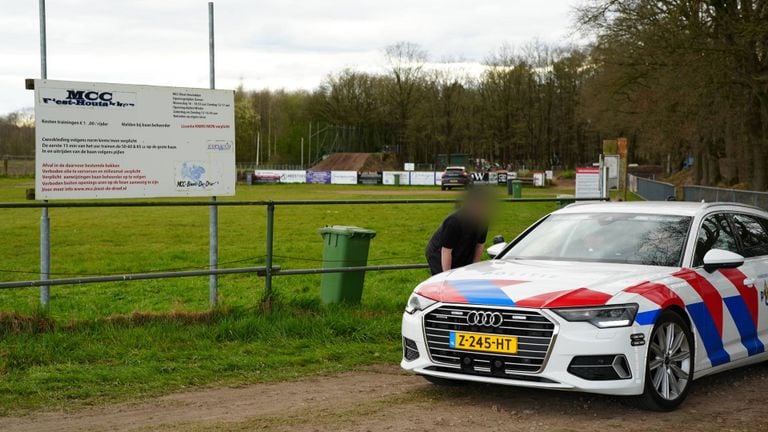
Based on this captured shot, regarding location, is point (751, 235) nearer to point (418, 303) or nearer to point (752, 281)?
point (752, 281)

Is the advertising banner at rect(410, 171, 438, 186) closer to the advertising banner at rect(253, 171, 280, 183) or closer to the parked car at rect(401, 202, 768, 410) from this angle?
the advertising banner at rect(253, 171, 280, 183)

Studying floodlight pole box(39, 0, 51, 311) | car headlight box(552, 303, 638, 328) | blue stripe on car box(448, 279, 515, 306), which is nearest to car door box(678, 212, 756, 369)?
car headlight box(552, 303, 638, 328)

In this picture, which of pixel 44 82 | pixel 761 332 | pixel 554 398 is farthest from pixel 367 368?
pixel 44 82

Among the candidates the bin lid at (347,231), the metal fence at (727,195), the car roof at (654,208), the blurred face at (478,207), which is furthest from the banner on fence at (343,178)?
the car roof at (654,208)

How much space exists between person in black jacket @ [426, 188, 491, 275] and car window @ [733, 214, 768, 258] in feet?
7.98

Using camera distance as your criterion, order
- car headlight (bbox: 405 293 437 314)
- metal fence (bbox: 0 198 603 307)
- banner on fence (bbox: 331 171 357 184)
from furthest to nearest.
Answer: banner on fence (bbox: 331 171 357 184) < metal fence (bbox: 0 198 603 307) < car headlight (bbox: 405 293 437 314)

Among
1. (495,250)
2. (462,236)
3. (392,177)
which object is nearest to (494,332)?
(495,250)

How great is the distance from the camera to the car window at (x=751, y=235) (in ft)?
26.6

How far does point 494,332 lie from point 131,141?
5.12m

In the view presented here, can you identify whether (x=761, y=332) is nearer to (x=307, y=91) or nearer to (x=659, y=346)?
(x=659, y=346)

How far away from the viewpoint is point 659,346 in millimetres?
6551

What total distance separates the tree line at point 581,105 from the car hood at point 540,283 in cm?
2452

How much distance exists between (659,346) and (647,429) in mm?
759

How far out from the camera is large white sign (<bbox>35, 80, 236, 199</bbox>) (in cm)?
941
